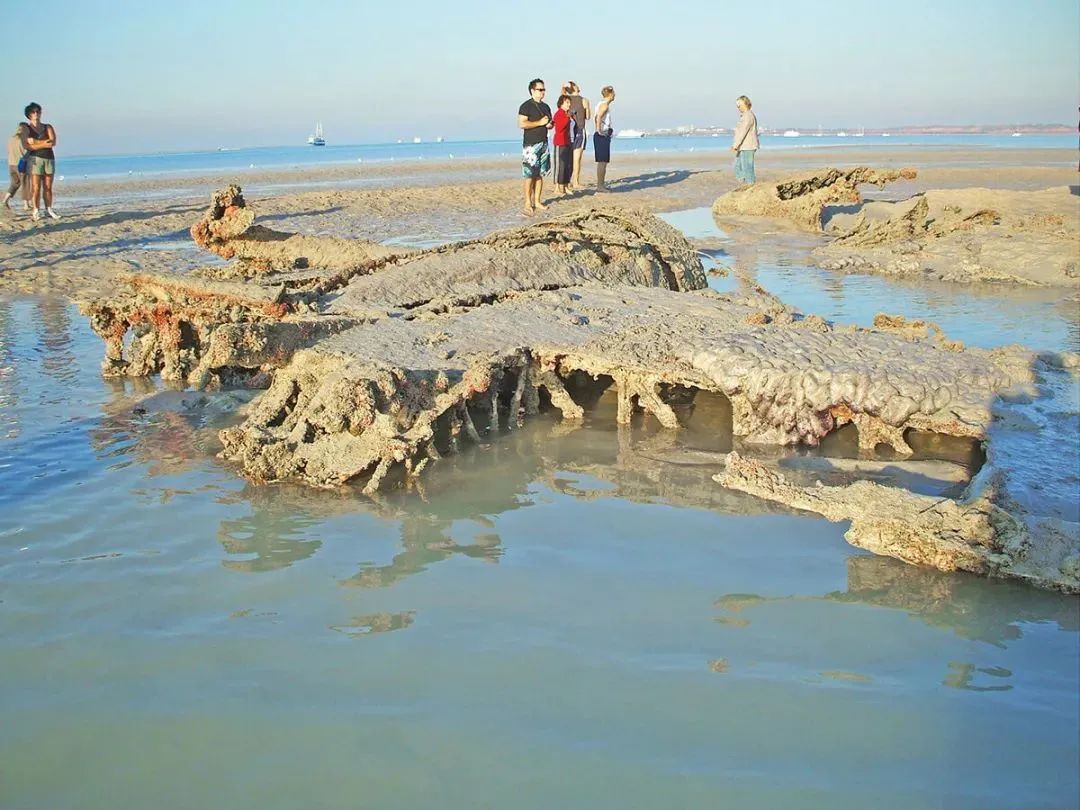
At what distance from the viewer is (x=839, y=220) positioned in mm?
14969

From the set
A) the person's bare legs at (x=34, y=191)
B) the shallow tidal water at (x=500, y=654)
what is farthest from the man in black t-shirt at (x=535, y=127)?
the shallow tidal water at (x=500, y=654)

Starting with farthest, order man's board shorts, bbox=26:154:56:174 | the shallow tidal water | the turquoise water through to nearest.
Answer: man's board shorts, bbox=26:154:56:174
the turquoise water
the shallow tidal water

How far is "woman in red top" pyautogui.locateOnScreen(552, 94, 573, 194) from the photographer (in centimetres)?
1691

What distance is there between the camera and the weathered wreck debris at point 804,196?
15.1 m

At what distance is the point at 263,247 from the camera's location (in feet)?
24.8

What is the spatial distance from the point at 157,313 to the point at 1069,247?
9.87m

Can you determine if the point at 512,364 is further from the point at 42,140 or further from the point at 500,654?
the point at 42,140

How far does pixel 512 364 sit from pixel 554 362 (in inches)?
10.9

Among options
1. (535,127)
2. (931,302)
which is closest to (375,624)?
(931,302)

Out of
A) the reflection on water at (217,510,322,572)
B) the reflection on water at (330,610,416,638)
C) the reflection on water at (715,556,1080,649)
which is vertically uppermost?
the reflection on water at (217,510,322,572)

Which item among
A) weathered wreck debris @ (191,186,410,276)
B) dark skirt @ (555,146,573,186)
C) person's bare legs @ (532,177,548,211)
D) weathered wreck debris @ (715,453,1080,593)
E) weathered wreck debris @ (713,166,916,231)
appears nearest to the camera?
weathered wreck debris @ (715,453,1080,593)

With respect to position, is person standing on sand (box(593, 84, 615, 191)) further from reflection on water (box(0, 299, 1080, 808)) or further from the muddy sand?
reflection on water (box(0, 299, 1080, 808))

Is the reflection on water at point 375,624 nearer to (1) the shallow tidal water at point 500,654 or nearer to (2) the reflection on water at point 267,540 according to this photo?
(1) the shallow tidal water at point 500,654

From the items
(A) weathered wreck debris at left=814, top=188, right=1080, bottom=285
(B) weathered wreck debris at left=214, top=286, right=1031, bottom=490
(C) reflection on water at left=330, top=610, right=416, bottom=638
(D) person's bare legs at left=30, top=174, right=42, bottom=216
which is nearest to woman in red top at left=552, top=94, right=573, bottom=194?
(A) weathered wreck debris at left=814, top=188, right=1080, bottom=285
